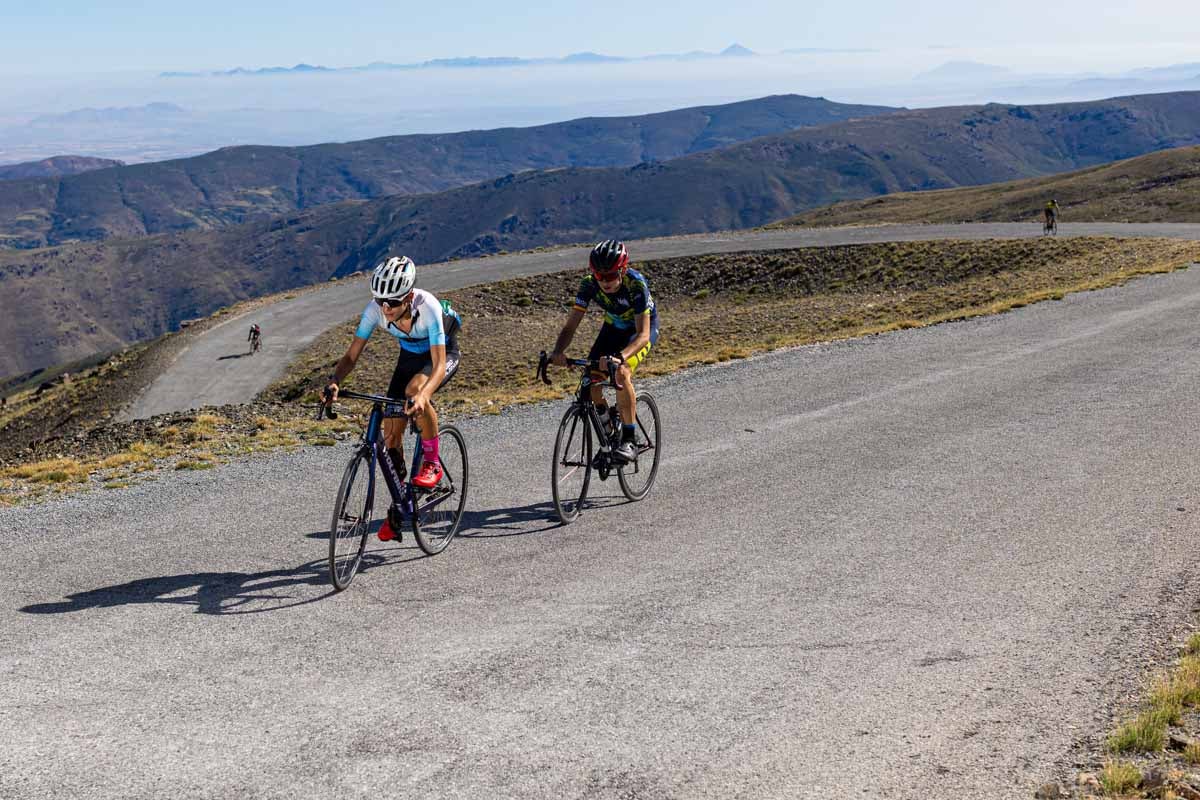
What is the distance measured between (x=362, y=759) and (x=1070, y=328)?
19779mm

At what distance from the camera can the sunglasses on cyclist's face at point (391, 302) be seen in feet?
26.6

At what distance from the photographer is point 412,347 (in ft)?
28.5

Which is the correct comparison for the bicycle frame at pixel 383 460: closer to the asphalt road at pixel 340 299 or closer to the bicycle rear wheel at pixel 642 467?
the bicycle rear wheel at pixel 642 467

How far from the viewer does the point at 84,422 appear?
4281 centimetres

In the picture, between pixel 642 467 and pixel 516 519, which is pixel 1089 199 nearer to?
pixel 642 467

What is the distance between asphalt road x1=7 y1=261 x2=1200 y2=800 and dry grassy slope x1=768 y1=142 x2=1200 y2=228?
6395 centimetres

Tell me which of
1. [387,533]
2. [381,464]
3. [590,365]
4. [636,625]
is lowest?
[636,625]

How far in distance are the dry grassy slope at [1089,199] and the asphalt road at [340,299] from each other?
12766mm

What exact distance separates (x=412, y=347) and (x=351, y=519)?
1.62 metres

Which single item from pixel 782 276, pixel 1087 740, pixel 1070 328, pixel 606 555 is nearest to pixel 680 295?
pixel 782 276

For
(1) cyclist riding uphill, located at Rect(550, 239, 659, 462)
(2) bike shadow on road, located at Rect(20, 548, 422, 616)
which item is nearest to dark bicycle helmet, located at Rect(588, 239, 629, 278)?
(1) cyclist riding uphill, located at Rect(550, 239, 659, 462)

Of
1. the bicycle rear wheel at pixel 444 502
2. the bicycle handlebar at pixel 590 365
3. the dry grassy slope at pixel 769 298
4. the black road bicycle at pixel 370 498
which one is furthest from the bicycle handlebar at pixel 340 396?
the dry grassy slope at pixel 769 298

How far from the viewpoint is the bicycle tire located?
10023 mm

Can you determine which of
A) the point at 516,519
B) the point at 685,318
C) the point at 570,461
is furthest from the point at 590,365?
the point at 685,318
